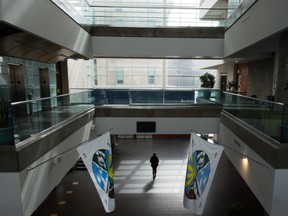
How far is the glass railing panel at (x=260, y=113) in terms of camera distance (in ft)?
16.3

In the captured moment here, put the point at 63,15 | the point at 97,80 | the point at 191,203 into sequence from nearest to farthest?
the point at 191,203
the point at 63,15
the point at 97,80

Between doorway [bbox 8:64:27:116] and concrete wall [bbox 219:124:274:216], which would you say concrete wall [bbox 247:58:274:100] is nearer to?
concrete wall [bbox 219:124:274:216]

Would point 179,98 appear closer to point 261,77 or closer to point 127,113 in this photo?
point 127,113

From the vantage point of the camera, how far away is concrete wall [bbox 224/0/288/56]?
17.9 ft

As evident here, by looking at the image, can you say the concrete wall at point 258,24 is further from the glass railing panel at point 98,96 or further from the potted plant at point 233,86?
the glass railing panel at point 98,96

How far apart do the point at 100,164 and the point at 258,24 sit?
22.0 feet

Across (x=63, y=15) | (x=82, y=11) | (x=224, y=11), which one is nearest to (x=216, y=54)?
(x=224, y=11)

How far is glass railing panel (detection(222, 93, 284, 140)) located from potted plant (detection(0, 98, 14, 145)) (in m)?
5.98

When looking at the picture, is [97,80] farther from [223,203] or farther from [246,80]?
[223,203]

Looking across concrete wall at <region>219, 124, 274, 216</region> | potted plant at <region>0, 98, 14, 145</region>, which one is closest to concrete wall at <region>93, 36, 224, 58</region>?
concrete wall at <region>219, 124, 274, 216</region>

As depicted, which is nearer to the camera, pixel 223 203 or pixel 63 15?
pixel 63 15

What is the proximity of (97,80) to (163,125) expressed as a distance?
19024 mm

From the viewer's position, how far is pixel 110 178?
18.4ft

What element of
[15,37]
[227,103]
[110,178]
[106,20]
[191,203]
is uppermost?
[106,20]
